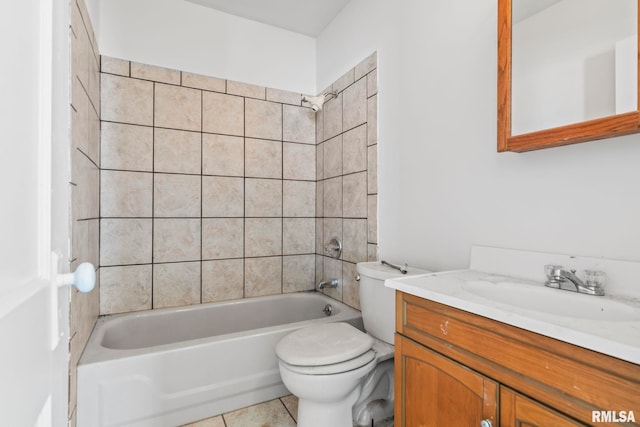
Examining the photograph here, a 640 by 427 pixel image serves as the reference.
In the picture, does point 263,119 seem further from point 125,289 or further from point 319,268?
point 125,289

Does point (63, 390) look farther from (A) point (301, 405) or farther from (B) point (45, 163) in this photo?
(A) point (301, 405)

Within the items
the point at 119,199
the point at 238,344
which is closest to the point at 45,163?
the point at 238,344

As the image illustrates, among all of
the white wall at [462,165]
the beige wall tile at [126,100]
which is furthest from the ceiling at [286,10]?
the beige wall tile at [126,100]

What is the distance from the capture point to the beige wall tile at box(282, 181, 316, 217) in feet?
8.21

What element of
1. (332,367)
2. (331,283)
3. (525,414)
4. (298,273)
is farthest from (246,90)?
(525,414)

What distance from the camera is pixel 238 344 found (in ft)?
5.38

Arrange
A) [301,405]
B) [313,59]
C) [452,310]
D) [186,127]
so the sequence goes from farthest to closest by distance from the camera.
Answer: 1. [313,59]
2. [186,127]
3. [301,405]
4. [452,310]

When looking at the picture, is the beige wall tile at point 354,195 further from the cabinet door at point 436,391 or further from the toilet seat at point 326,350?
the cabinet door at point 436,391

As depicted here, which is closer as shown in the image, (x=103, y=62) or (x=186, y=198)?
(x=103, y=62)

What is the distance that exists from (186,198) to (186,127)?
0.49m

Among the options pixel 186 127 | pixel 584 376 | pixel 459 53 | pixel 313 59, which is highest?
pixel 313 59

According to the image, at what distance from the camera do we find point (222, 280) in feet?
7.43

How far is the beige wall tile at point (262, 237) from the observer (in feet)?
7.74

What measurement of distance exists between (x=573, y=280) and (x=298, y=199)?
6.20 feet
